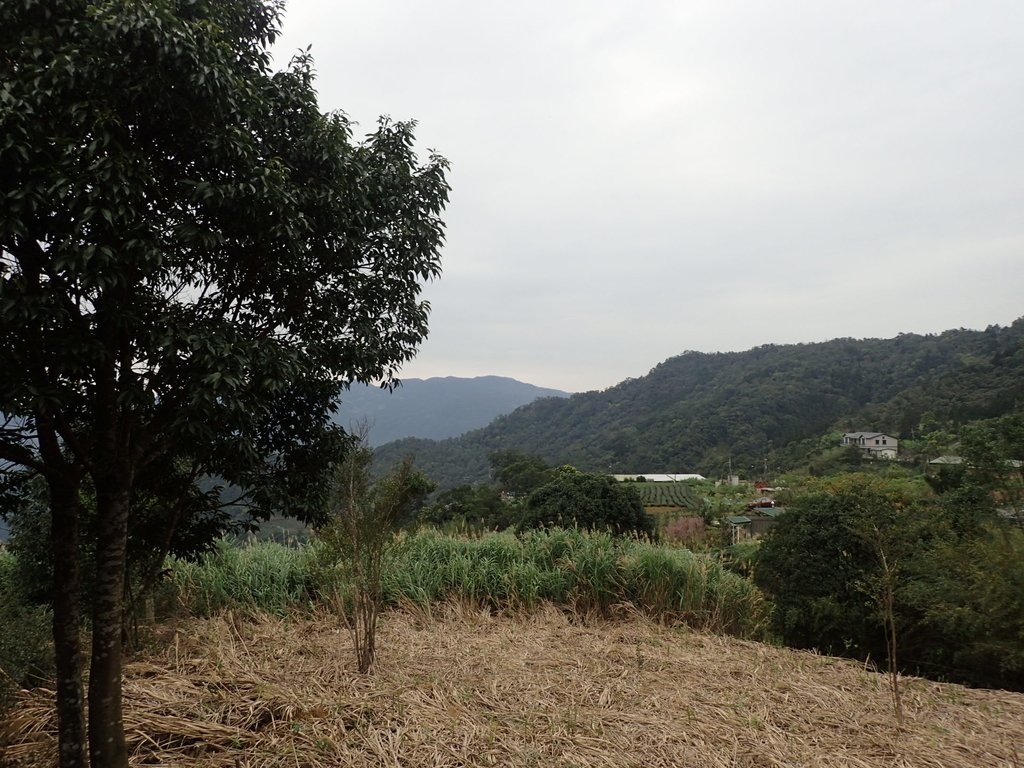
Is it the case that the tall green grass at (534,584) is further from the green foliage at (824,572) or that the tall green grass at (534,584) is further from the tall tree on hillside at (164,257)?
the tall tree on hillside at (164,257)

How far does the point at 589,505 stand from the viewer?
41.3 feet

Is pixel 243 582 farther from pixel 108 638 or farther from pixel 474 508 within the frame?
pixel 474 508

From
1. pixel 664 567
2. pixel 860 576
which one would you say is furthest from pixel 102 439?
pixel 860 576

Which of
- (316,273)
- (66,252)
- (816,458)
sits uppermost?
(316,273)

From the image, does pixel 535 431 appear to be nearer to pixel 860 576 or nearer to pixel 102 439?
pixel 860 576

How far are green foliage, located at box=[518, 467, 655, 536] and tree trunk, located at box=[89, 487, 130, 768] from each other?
9741mm

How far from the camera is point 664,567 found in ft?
21.1

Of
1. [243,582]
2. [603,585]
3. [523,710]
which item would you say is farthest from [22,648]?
[603,585]

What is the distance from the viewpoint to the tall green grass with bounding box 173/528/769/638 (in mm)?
6190

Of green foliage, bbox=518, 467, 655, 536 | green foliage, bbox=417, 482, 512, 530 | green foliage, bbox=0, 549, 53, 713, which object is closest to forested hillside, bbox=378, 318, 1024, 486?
green foliage, bbox=417, 482, 512, 530

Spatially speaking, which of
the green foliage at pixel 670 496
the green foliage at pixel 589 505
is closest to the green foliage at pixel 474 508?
the green foliage at pixel 589 505

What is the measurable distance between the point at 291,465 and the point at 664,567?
14.3 feet

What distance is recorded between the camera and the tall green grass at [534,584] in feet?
20.3

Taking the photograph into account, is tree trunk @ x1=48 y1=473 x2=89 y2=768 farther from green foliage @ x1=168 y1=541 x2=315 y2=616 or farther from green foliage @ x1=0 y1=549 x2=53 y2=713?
green foliage @ x1=168 y1=541 x2=315 y2=616
